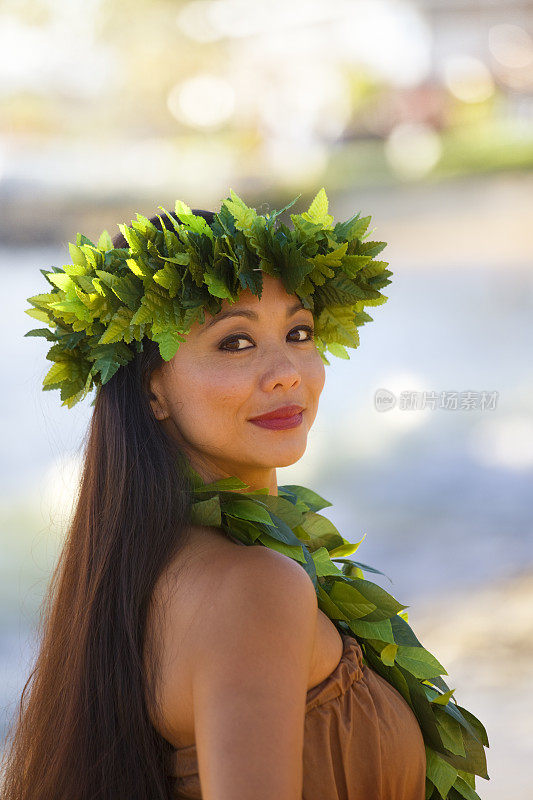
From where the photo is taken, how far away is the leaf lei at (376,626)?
1.40 m

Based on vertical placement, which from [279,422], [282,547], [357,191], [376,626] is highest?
[357,191]

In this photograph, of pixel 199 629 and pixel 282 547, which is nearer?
pixel 199 629

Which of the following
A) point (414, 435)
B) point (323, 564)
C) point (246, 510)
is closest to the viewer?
point (246, 510)

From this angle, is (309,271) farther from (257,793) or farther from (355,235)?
(257,793)

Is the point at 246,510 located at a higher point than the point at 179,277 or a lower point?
lower

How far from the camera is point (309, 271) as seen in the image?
1468 mm

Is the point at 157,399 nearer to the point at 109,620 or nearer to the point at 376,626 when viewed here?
the point at 109,620

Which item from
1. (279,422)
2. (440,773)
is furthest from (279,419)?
(440,773)

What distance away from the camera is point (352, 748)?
1294 mm

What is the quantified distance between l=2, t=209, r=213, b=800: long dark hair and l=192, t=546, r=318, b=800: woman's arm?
0.51 feet

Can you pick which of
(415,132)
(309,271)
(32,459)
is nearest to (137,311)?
(309,271)

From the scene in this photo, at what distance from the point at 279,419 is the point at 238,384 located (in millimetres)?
88

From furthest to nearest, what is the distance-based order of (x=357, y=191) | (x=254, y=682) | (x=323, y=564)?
(x=357, y=191) → (x=323, y=564) → (x=254, y=682)

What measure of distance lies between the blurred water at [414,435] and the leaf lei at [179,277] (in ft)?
10.9
